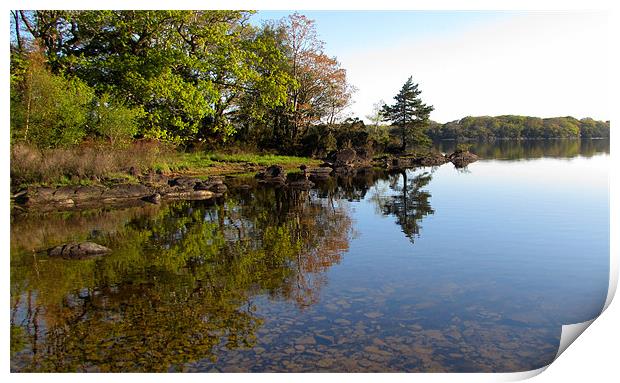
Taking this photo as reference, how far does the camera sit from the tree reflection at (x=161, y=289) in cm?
703

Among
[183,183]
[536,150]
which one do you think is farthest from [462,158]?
[183,183]

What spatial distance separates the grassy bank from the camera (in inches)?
811

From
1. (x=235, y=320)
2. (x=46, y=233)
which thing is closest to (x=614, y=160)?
(x=235, y=320)

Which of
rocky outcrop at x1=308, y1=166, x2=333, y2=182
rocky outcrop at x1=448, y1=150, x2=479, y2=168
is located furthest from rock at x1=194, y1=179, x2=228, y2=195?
rocky outcrop at x1=448, y1=150, x2=479, y2=168

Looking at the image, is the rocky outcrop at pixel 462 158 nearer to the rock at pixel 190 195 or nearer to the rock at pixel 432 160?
the rock at pixel 432 160

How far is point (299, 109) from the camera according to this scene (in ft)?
161

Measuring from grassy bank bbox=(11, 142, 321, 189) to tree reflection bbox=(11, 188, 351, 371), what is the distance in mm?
5004

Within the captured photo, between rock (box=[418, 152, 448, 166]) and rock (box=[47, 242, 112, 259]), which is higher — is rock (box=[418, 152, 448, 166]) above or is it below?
above

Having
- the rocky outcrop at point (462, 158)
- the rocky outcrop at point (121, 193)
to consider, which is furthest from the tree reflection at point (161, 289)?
the rocky outcrop at point (462, 158)

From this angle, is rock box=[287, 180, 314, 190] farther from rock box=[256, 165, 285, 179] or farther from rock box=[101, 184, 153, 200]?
rock box=[101, 184, 153, 200]

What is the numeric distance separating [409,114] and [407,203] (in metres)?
40.2

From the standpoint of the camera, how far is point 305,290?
9.60 m

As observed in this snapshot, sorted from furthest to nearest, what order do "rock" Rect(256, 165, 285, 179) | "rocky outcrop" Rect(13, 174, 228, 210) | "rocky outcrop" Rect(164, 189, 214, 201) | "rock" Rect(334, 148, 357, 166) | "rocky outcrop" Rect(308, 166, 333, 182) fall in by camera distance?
"rock" Rect(334, 148, 357, 166) → "rocky outcrop" Rect(308, 166, 333, 182) → "rock" Rect(256, 165, 285, 179) → "rocky outcrop" Rect(164, 189, 214, 201) → "rocky outcrop" Rect(13, 174, 228, 210)

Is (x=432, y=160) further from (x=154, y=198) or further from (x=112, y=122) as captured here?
(x=154, y=198)
